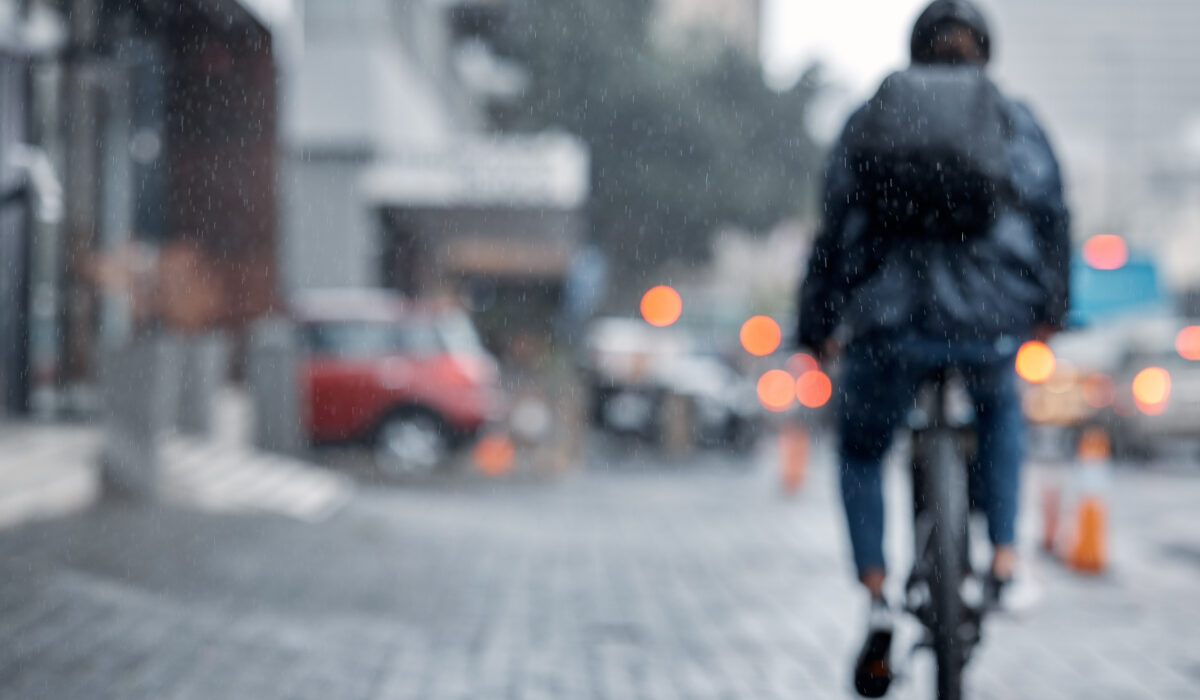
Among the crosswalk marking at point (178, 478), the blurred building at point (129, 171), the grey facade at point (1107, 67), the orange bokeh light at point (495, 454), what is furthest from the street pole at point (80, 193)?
the grey facade at point (1107, 67)

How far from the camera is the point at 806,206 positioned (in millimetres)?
36875

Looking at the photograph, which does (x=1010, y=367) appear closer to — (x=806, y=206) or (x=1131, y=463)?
(x=1131, y=463)

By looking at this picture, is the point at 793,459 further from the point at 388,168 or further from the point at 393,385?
the point at 388,168

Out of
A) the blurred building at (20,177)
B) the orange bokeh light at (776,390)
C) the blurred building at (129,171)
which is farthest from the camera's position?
the orange bokeh light at (776,390)

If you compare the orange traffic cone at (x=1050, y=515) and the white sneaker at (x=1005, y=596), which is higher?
the white sneaker at (x=1005, y=596)

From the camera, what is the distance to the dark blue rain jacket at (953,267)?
3.85 meters

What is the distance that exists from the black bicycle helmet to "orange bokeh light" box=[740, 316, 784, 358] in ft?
55.8

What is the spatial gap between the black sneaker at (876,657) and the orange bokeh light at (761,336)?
17.2 meters

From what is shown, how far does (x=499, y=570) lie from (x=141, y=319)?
26.1ft

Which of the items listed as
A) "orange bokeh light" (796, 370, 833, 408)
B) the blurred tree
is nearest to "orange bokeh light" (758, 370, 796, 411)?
"orange bokeh light" (796, 370, 833, 408)

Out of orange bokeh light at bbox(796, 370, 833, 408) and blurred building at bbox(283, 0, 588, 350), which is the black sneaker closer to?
blurred building at bbox(283, 0, 588, 350)

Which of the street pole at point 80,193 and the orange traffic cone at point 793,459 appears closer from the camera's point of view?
the orange traffic cone at point 793,459

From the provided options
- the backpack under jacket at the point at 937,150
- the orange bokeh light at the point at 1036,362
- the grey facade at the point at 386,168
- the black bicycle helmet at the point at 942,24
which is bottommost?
the orange bokeh light at the point at 1036,362

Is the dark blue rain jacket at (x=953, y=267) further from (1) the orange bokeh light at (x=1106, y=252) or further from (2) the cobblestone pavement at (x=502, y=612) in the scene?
(1) the orange bokeh light at (x=1106, y=252)
